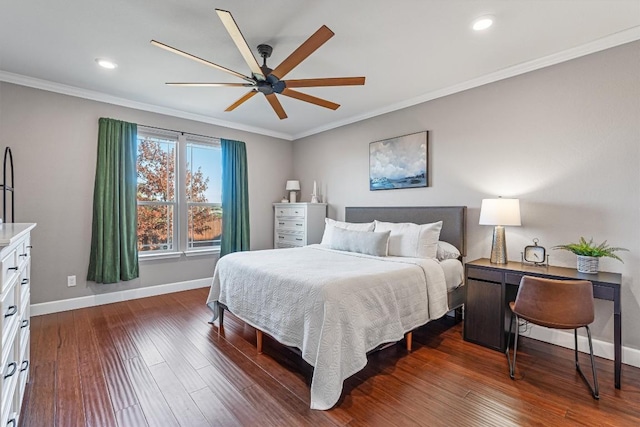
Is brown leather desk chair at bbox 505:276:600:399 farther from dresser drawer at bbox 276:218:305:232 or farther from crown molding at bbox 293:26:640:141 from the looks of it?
dresser drawer at bbox 276:218:305:232

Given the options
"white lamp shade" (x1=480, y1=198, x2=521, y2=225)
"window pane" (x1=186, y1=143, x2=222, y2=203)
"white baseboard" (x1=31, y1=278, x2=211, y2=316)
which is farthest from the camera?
"window pane" (x1=186, y1=143, x2=222, y2=203)

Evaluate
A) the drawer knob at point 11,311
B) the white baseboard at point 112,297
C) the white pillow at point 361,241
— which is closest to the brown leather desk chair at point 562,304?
the white pillow at point 361,241

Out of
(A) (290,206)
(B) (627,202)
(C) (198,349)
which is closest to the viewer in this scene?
(B) (627,202)

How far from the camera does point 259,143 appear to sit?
5371 mm

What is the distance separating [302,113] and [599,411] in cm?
430

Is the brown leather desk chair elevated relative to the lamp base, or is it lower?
lower

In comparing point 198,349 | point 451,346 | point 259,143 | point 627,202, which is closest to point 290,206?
point 259,143

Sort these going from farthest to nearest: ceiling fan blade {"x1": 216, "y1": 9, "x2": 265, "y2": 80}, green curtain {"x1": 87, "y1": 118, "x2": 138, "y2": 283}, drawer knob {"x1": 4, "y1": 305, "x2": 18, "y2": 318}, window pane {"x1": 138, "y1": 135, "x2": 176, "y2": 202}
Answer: window pane {"x1": 138, "y1": 135, "x2": 176, "y2": 202} < green curtain {"x1": 87, "y1": 118, "x2": 138, "y2": 283} < ceiling fan blade {"x1": 216, "y1": 9, "x2": 265, "y2": 80} < drawer knob {"x1": 4, "y1": 305, "x2": 18, "y2": 318}

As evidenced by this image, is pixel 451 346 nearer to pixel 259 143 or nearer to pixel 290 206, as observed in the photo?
pixel 290 206

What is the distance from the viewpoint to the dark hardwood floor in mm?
1768

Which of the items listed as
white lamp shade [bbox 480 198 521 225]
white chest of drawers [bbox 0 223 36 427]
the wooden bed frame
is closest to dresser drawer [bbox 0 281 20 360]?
white chest of drawers [bbox 0 223 36 427]

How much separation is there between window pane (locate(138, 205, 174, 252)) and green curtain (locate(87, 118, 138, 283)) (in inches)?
8.4

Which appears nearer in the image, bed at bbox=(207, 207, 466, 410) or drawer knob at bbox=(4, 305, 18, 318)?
drawer knob at bbox=(4, 305, 18, 318)

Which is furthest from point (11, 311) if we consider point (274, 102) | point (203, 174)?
point (203, 174)
